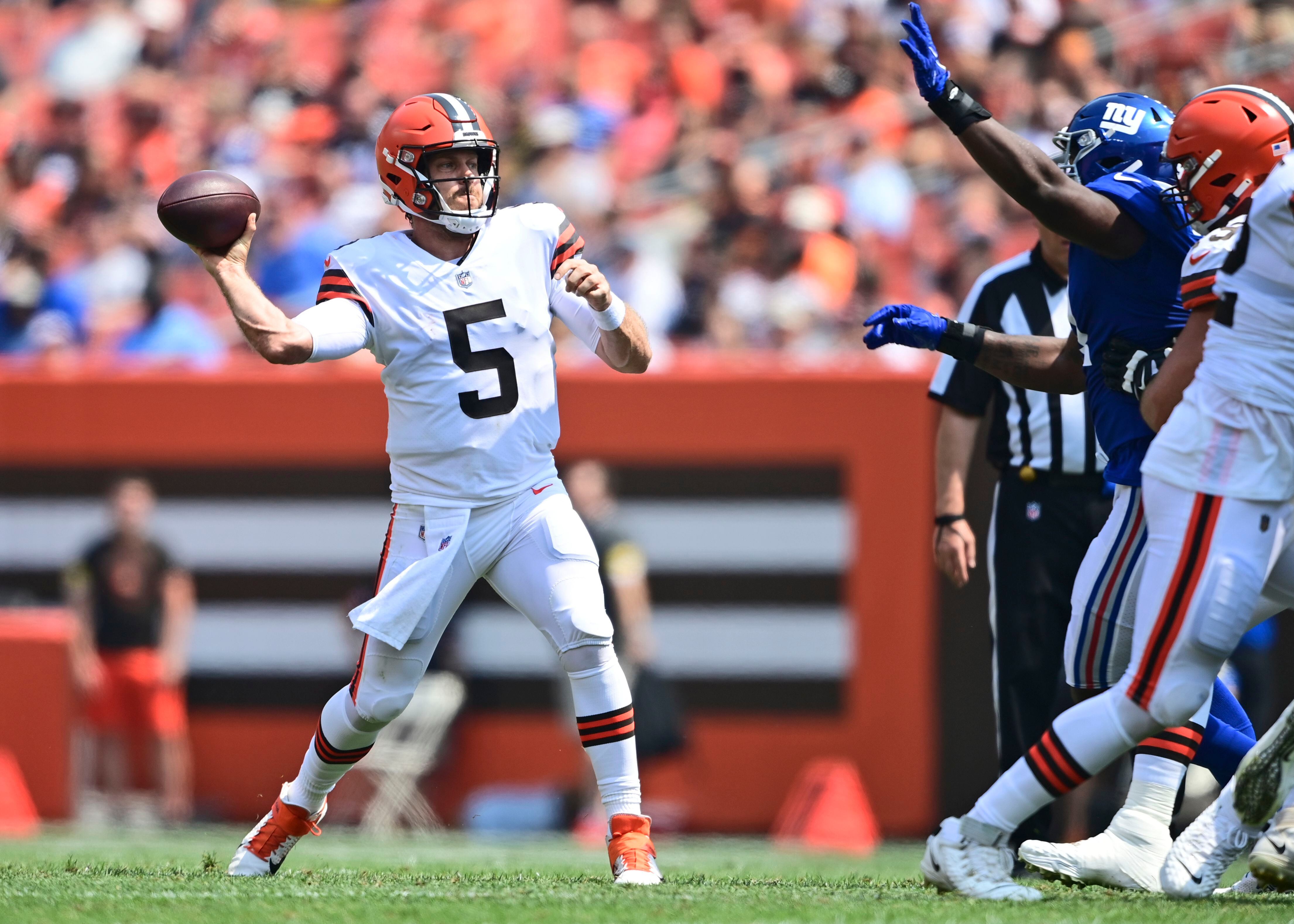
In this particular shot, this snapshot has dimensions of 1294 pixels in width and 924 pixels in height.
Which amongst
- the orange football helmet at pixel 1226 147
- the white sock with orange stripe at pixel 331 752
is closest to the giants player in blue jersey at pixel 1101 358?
the orange football helmet at pixel 1226 147

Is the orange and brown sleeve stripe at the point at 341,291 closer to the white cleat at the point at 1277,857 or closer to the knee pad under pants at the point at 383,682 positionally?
the knee pad under pants at the point at 383,682

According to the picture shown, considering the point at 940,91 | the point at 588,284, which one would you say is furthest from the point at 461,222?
the point at 940,91

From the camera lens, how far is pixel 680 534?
8.13 metres

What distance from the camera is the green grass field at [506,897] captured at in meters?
3.81

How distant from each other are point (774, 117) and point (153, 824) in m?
5.83

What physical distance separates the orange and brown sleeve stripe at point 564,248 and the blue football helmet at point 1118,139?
Result: 1.39 m

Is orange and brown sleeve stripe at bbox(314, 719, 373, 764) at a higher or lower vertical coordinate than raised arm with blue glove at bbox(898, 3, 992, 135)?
lower

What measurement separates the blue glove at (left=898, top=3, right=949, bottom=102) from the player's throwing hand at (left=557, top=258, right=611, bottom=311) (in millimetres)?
970

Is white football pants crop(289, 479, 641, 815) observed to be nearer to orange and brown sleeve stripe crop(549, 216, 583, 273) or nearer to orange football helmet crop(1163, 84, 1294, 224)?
orange and brown sleeve stripe crop(549, 216, 583, 273)

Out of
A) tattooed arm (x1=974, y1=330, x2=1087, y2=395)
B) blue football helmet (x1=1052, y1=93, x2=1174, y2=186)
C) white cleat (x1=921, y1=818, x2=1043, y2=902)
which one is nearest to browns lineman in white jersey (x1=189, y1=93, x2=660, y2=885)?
white cleat (x1=921, y1=818, x2=1043, y2=902)

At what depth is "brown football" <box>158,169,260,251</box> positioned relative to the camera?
435 cm

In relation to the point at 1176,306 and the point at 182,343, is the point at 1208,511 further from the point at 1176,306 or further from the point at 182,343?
the point at 182,343

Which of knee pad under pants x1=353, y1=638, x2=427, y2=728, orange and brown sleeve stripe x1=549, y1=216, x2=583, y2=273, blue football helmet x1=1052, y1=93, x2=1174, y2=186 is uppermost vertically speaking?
blue football helmet x1=1052, y1=93, x2=1174, y2=186

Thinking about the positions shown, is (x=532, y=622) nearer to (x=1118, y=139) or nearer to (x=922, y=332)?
(x=922, y=332)
